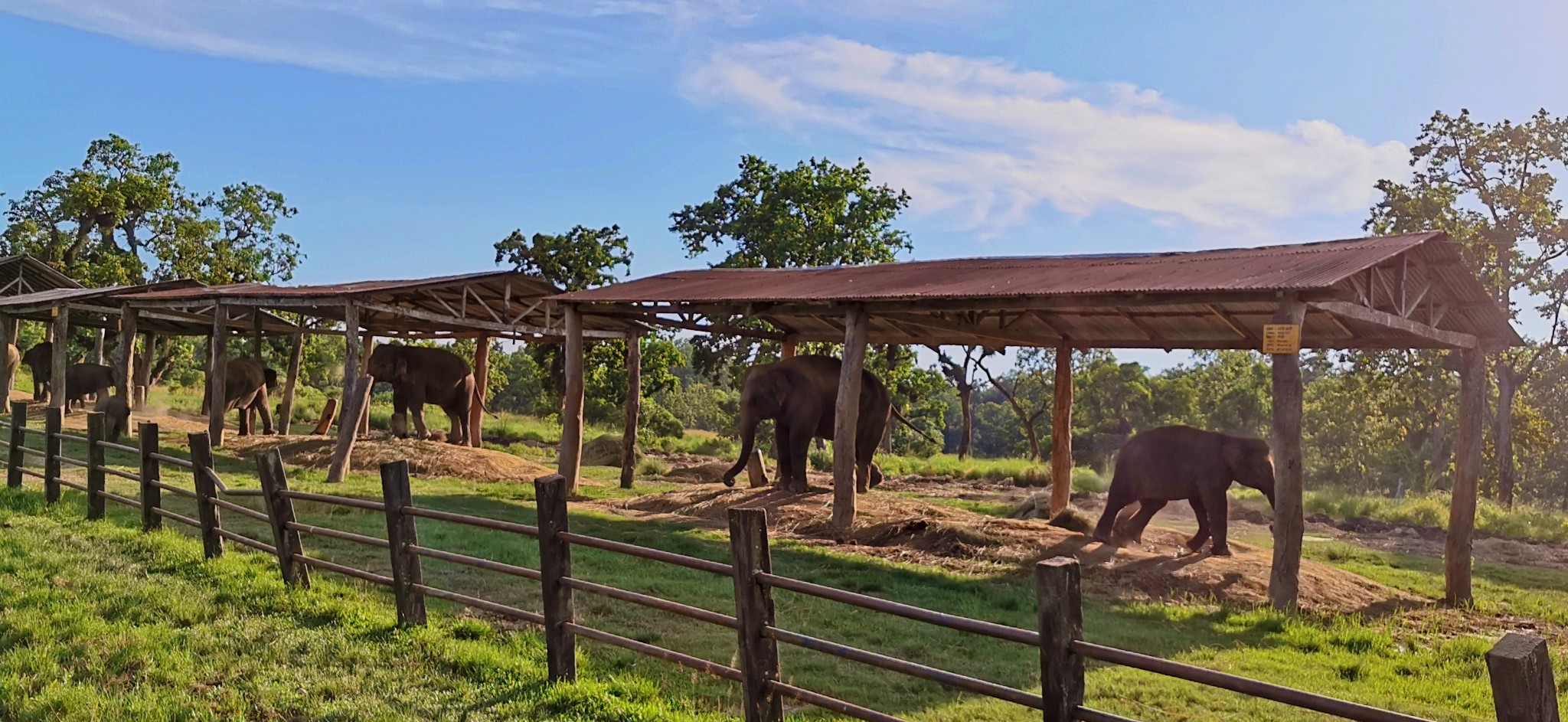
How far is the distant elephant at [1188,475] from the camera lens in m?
13.5

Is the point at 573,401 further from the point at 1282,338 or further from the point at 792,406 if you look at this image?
the point at 1282,338

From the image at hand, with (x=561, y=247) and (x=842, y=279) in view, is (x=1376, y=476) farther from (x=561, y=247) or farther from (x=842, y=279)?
(x=842, y=279)

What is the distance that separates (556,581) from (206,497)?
4507mm

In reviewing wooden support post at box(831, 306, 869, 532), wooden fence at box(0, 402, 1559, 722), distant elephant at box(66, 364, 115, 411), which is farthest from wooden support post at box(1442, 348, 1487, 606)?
distant elephant at box(66, 364, 115, 411)

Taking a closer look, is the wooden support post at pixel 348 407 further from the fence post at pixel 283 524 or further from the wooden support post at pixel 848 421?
the fence post at pixel 283 524

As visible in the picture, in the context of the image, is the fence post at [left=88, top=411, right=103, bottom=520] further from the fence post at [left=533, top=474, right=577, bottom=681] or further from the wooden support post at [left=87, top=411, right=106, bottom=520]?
the fence post at [left=533, top=474, right=577, bottom=681]

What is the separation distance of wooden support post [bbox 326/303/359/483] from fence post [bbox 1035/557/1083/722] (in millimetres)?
13829

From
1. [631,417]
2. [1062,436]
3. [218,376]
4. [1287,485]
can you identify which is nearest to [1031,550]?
[1287,485]

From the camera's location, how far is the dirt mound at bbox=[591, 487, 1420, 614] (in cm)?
1111

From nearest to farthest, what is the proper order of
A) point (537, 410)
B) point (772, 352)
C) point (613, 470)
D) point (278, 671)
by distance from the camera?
point (278, 671) < point (613, 470) < point (772, 352) < point (537, 410)

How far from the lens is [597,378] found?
1123 inches

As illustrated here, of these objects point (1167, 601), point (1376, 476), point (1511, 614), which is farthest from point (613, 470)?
point (1376, 476)

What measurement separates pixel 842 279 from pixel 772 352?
15.7 metres

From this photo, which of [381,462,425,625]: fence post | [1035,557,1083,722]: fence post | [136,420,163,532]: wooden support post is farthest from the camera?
[136,420,163,532]: wooden support post
